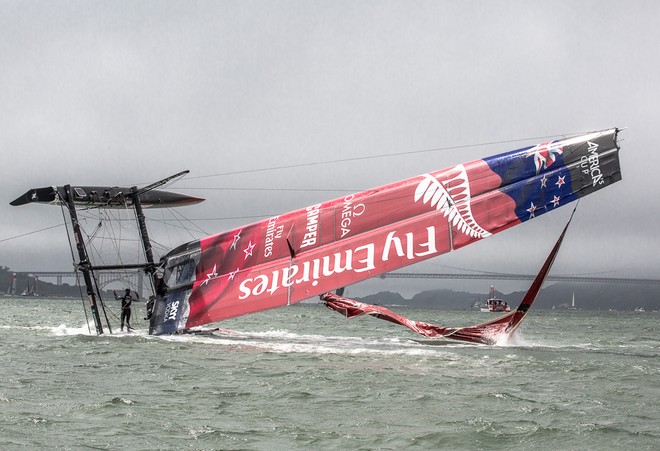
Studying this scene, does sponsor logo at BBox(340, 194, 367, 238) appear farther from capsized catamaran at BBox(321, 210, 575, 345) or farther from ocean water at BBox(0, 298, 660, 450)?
capsized catamaran at BBox(321, 210, 575, 345)

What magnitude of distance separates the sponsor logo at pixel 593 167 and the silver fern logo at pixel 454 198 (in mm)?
2356

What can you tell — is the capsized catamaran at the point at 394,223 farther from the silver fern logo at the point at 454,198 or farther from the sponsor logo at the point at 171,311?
the sponsor logo at the point at 171,311

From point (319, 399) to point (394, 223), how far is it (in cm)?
681

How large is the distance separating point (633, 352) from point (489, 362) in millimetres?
6953

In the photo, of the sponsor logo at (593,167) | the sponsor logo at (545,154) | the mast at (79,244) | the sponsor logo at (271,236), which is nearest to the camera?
the sponsor logo at (593,167)

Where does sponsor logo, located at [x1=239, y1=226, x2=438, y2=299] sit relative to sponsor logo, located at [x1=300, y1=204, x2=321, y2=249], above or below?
below

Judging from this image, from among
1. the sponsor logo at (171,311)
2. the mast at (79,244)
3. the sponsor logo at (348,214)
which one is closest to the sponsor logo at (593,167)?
the sponsor logo at (348,214)

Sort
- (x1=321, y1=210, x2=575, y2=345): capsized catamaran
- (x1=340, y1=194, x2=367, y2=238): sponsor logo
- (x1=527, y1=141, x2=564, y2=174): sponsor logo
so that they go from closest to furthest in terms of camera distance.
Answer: (x1=527, y1=141, x2=564, y2=174): sponsor logo, (x1=340, y1=194, x2=367, y2=238): sponsor logo, (x1=321, y1=210, x2=575, y2=345): capsized catamaran

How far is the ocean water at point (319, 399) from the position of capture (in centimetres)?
806

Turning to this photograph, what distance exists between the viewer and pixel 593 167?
52.2ft

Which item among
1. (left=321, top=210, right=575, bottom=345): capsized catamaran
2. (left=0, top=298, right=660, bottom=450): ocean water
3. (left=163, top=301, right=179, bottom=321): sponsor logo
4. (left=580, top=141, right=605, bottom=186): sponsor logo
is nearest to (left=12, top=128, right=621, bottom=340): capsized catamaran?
(left=580, top=141, right=605, bottom=186): sponsor logo

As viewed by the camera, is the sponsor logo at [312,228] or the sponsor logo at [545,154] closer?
the sponsor logo at [545,154]

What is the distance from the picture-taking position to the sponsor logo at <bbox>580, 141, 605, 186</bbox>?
15.9 metres

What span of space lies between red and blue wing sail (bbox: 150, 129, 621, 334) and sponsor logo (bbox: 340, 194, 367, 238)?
0.02 metres
